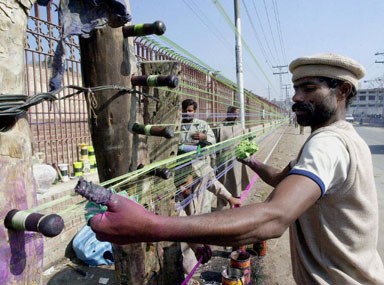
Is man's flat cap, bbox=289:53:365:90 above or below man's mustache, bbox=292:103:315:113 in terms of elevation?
above

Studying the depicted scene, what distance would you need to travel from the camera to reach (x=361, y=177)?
1.24 m

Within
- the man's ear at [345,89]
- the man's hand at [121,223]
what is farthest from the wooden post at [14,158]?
the man's ear at [345,89]

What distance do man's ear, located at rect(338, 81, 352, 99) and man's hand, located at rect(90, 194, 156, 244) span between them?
104 centimetres

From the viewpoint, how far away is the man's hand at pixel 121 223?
0.80 m

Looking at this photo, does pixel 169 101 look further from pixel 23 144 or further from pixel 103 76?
pixel 23 144

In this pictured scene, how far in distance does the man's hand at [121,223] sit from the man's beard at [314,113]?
925 millimetres

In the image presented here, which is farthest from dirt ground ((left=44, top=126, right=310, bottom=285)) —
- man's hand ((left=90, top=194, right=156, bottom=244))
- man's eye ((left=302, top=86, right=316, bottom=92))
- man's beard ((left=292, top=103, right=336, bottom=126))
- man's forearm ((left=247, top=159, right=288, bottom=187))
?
man's hand ((left=90, top=194, right=156, bottom=244))

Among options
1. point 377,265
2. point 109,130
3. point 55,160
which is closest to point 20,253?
point 109,130

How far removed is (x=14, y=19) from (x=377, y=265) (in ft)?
5.54

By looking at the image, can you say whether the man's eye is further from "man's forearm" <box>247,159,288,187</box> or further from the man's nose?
"man's forearm" <box>247,159,288,187</box>

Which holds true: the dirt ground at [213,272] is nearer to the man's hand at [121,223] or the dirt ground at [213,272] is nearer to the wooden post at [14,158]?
the wooden post at [14,158]

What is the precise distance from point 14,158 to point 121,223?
0.44m

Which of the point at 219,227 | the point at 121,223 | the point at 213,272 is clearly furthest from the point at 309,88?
the point at 213,272

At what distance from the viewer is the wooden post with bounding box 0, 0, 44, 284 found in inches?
36.1
